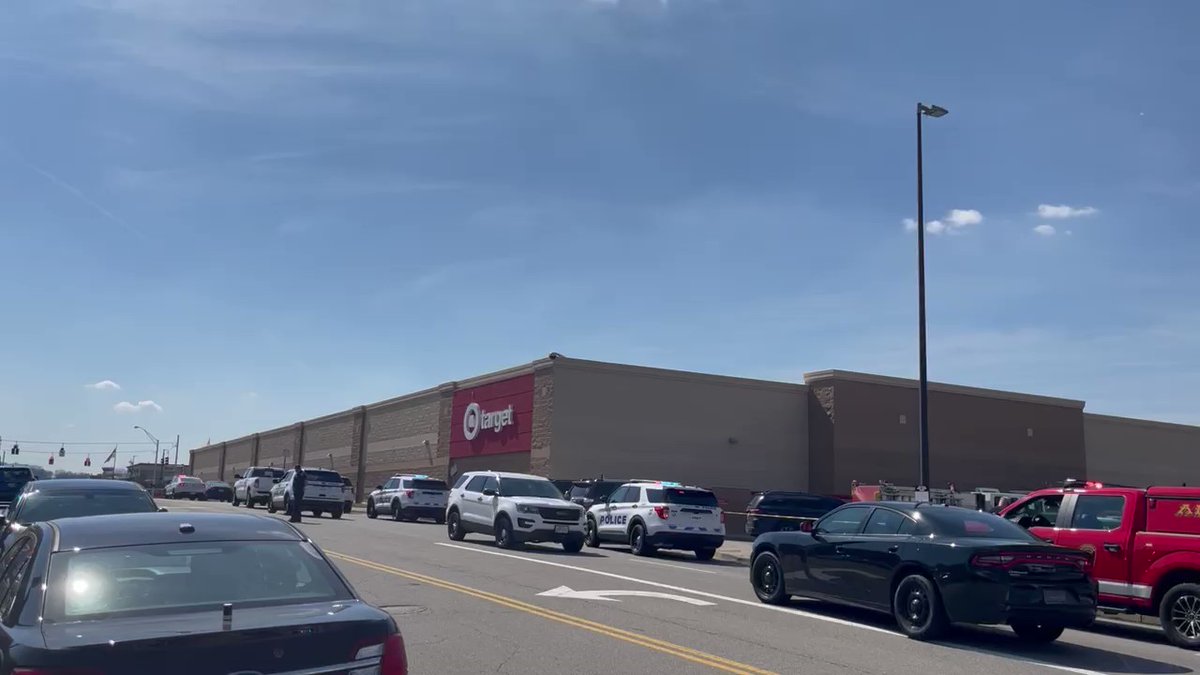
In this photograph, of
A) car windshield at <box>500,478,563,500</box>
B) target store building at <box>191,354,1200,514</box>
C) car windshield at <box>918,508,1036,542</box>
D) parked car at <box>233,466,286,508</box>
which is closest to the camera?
car windshield at <box>918,508,1036,542</box>

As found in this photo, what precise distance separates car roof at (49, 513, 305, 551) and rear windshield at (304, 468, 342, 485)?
32.1 metres

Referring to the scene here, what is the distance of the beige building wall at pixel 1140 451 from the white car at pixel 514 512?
37914 mm

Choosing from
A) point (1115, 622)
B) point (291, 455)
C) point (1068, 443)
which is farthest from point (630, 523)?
point (291, 455)

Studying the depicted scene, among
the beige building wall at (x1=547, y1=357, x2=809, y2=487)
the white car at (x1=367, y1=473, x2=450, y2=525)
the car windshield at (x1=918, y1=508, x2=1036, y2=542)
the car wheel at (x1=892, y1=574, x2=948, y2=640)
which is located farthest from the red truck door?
the beige building wall at (x1=547, y1=357, x2=809, y2=487)

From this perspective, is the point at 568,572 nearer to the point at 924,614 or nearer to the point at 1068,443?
the point at 924,614

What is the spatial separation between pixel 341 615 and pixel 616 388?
38.6 meters

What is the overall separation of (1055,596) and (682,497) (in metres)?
13.5

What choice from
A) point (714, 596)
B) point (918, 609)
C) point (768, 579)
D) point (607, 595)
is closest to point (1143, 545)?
point (918, 609)

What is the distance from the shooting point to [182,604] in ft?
16.9

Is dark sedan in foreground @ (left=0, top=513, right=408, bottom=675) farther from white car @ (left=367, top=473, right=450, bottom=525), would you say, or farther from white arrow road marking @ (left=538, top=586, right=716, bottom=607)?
white car @ (left=367, top=473, right=450, bottom=525)

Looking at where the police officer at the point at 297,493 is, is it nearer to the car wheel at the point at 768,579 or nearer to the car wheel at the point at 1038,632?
the car wheel at the point at 768,579

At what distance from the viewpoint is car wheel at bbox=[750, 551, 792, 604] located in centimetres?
1424

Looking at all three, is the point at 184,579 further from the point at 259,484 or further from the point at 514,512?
the point at 259,484

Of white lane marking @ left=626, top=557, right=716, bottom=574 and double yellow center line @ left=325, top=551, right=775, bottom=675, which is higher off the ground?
double yellow center line @ left=325, top=551, right=775, bottom=675
